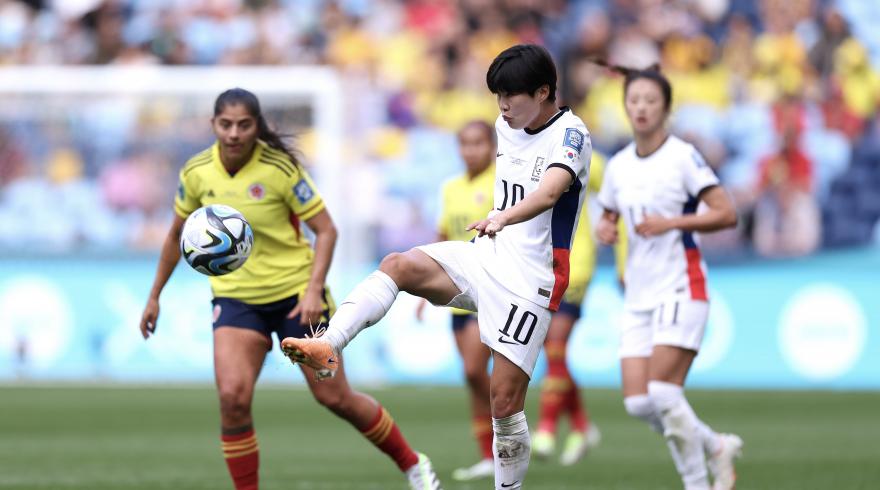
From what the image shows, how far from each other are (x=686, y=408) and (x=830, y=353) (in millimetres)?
10083

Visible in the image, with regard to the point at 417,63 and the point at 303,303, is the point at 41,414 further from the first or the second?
the point at 417,63

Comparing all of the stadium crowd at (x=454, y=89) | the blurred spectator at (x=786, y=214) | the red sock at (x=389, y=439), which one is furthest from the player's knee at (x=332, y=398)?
the blurred spectator at (x=786, y=214)

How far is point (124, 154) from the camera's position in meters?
19.8

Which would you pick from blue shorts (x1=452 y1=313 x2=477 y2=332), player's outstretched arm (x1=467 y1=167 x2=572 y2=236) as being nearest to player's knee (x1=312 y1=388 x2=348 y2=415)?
player's outstretched arm (x1=467 y1=167 x2=572 y2=236)

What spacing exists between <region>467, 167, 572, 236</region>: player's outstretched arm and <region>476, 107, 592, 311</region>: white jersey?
0.20m

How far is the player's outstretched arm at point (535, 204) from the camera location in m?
5.88

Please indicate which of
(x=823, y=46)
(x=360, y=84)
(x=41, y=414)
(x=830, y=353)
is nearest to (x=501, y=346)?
(x=41, y=414)

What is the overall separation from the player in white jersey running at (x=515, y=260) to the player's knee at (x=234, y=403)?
141 cm

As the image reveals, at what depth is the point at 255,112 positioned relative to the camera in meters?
7.79

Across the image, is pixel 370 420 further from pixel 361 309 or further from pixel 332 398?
pixel 361 309

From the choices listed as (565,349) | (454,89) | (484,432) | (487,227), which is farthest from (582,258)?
(454,89)

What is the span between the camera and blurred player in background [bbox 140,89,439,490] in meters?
7.72

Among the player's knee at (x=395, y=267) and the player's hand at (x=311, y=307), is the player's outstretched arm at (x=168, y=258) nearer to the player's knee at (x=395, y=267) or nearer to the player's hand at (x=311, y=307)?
the player's hand at (x=311, y=307)

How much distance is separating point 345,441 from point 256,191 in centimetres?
521
